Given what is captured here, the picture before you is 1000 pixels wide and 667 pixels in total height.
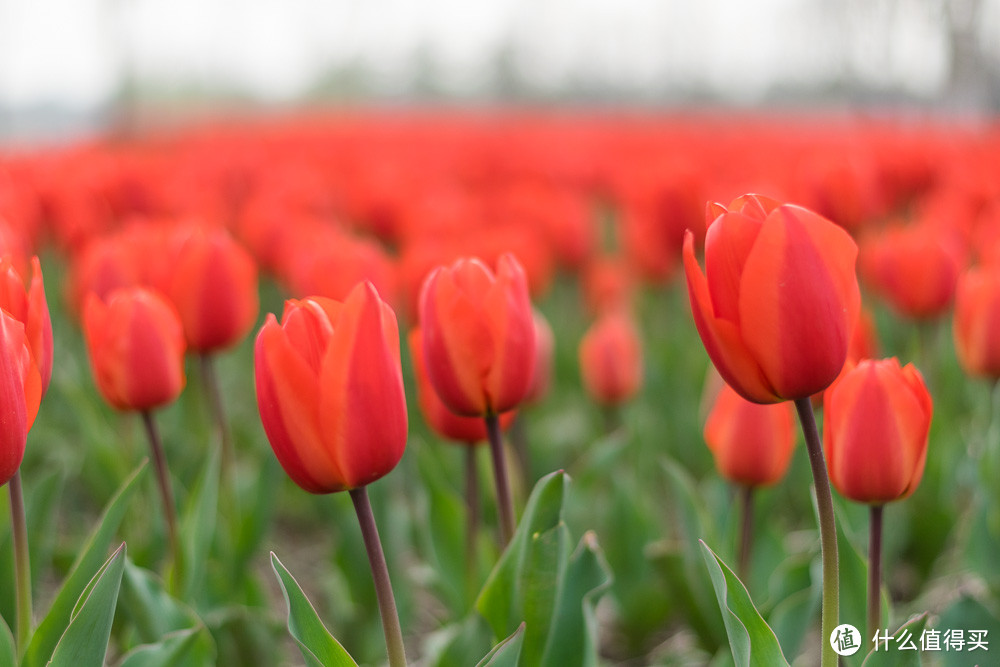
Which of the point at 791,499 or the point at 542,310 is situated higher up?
the point at 542,310

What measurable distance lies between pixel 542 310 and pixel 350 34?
43.7 metres

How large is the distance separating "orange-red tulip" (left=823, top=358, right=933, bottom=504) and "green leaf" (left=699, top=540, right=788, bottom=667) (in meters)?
0.17

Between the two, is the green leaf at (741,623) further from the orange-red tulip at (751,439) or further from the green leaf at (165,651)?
the green leaf at (165,651)

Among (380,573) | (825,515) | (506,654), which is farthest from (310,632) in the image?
(825,515)

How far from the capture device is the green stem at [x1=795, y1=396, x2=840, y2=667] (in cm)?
84

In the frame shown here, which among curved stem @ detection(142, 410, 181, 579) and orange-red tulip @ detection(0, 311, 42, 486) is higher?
orange-red tulip @ detection(0, 311, 42, 486)

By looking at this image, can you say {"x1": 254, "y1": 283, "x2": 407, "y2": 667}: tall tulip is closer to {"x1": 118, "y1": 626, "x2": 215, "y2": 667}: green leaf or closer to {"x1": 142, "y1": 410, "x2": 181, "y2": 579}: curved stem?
{"x1": 118, "y1": 626, "x2": 215, "y2": 667}: green leaf

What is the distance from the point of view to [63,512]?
8.87 feet

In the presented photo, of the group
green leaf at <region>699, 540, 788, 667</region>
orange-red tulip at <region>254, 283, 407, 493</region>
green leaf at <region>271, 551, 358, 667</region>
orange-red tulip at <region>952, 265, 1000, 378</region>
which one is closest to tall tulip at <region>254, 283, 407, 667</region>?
orange-red tulip at <region>254, 283, 407, 493</region>

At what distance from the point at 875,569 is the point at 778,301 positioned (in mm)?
377

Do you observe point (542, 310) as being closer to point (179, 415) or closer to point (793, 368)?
point (179, 415)

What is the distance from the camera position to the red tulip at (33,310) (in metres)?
0.95

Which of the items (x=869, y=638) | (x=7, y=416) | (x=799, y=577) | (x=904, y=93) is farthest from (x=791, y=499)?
(x=904, y=93)

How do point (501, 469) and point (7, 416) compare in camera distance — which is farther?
point (501, 469)
